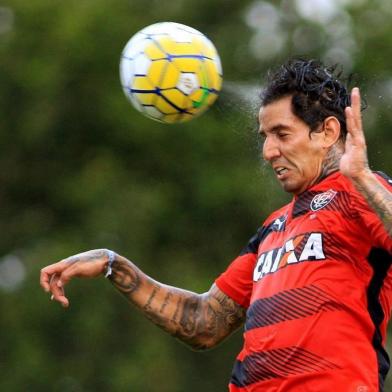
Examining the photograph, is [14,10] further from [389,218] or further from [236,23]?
[389,218]

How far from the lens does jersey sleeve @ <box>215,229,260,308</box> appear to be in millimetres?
7512

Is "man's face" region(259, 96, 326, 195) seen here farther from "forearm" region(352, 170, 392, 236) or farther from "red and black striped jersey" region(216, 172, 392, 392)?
"forearm" region(352, 170, 392, 236)

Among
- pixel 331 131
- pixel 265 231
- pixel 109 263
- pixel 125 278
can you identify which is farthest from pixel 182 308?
pixel 331 131

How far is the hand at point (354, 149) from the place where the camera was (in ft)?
21.1

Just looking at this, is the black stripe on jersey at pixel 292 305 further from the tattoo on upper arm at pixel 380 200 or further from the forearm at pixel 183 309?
the forearm at pixel 183 309

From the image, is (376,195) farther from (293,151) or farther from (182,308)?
(182,308)

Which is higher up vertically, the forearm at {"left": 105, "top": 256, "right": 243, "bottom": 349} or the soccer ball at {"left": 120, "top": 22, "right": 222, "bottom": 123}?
the soccer ball at {"left": 120, "top": 22, "right": 222, "bottom": 123}

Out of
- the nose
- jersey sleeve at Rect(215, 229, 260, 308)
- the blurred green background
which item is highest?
the nose

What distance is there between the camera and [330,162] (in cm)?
703

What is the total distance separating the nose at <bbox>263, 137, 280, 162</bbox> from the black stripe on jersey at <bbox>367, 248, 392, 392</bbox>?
703 mm

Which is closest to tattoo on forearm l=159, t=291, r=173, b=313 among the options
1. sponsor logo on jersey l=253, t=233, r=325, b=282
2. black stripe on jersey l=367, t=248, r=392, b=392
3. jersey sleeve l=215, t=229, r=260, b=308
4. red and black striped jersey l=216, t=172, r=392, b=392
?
jersey sleeve l=215, t=229, r=260, b=308

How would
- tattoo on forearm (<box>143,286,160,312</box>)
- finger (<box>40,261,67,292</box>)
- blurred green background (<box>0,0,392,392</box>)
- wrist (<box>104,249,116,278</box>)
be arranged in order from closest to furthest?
finger (<box>40,261,67,292</box>)
wrist (<box>104,249,116,278</box>)
tattoo on forearm (<box>143,286,160,312</box>)
blurred green background (<box>0,0,392,392</box>)

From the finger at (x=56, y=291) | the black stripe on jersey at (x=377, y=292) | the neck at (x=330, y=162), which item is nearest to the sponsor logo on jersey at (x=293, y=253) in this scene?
the black stripe on jersey at (x=377, y=292)

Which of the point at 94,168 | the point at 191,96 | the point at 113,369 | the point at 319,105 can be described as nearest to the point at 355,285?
the point at 319,105
